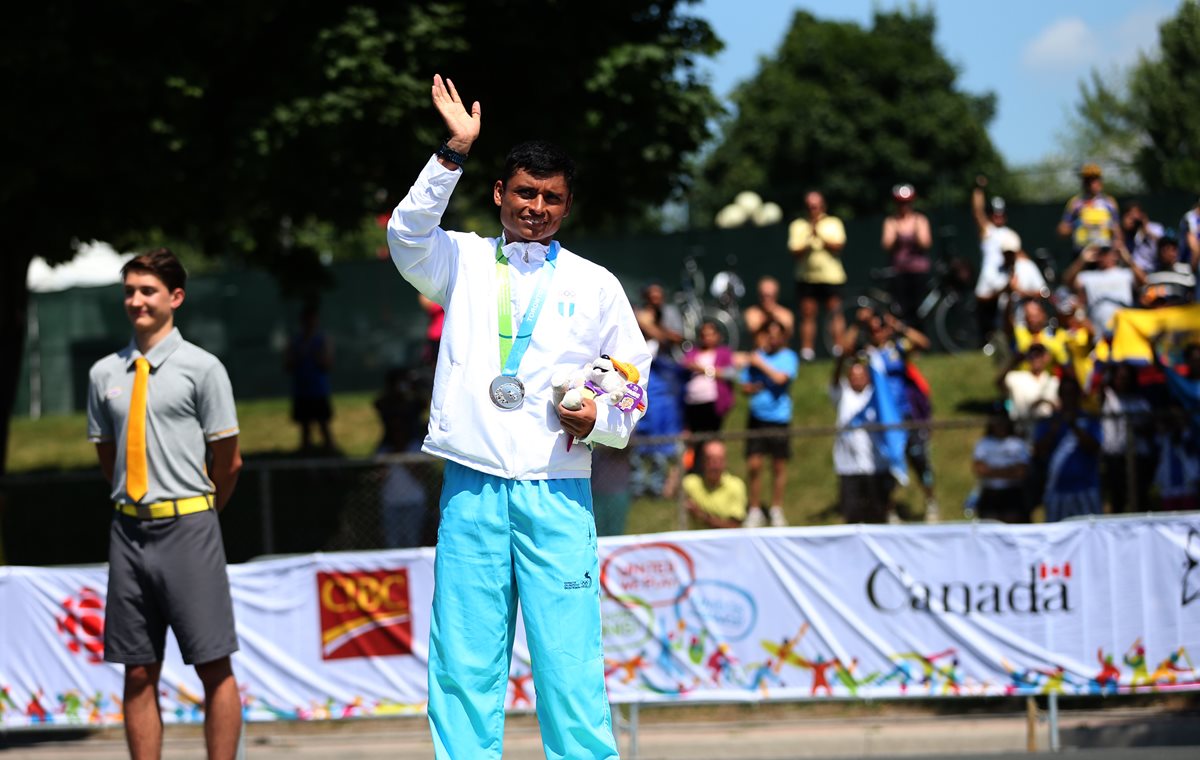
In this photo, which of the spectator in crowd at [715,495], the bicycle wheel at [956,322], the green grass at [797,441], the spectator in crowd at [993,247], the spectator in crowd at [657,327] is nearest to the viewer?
the spectator in crowd at [715,495]

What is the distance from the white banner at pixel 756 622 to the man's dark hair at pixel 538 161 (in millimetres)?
3707

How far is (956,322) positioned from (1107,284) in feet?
19.2

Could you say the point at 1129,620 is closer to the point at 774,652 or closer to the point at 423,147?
the point at 774,652

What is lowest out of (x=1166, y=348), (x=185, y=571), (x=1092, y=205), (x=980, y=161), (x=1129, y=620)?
(x=1129, y=620)

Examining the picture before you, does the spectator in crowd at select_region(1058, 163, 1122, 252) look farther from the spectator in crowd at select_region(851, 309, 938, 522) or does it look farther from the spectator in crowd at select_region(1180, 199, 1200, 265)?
the spectator in crowd at select_region(851, 309, 938, 522)

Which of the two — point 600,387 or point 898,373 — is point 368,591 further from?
point 898,373

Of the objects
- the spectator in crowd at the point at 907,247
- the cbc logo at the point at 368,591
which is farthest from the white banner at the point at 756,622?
the spectator in crowd at the point at 907,247

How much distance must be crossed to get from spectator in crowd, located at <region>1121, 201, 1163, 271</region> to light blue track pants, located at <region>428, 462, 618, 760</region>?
10.9 meters

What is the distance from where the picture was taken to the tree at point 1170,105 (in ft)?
54.6

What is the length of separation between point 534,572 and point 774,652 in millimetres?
3741

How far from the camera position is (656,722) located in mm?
9172

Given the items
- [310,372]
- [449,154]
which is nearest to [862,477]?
[310,372]

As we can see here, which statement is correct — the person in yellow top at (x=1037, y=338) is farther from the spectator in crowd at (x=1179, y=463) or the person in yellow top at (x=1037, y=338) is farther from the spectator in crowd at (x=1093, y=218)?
the spectator in crowd at (x=1093, y=218)

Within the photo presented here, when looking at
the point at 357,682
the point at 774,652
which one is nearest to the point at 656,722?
the point at 774,652
